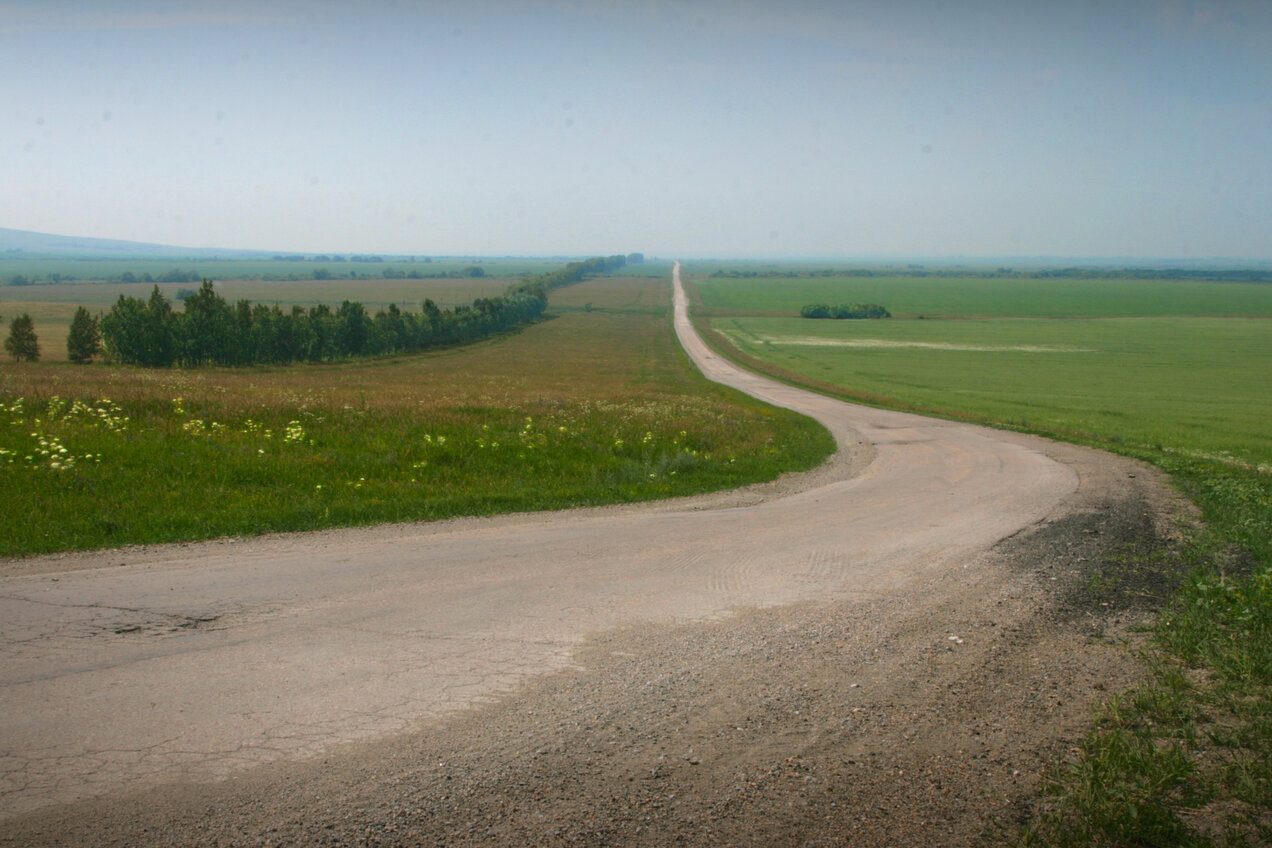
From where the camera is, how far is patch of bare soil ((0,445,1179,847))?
5.64m

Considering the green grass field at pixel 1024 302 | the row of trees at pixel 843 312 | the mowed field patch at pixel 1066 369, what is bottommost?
the mowed field patch at pixel 1066 369

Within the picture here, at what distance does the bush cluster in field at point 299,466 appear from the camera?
12734 millimetres

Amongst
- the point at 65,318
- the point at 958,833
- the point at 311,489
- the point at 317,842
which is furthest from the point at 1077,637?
the point at 65,318

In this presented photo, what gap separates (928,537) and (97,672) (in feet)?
41.1

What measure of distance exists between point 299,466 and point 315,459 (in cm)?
53

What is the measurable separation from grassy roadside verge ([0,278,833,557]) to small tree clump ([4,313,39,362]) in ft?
155

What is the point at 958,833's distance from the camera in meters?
5.66

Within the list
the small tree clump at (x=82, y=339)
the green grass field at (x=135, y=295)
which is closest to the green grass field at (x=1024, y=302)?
the green grass field at (x=135, y=295)

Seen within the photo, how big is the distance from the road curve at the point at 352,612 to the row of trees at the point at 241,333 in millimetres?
65182

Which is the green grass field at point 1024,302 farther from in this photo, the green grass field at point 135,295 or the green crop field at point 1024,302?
the green grass field at point 135,295

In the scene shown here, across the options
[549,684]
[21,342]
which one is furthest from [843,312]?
[549,684]

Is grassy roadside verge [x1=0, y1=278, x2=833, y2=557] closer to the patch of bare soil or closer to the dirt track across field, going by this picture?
the dirt track across field

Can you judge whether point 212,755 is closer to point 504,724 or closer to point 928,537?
point 504,724

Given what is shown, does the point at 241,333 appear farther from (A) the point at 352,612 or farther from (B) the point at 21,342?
(A) the point at 352,612
